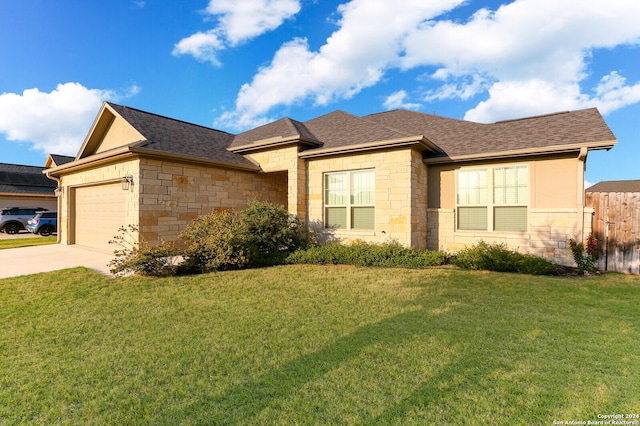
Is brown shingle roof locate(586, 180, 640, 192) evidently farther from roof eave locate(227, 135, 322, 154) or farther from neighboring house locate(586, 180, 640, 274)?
roof eave locate(227, 135, 322, 154)

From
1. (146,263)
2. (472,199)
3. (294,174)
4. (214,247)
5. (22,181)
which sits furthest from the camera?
(22,181)

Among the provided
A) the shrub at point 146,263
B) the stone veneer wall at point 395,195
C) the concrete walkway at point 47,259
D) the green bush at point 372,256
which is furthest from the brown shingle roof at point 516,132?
the concrete walkway at point 47,259

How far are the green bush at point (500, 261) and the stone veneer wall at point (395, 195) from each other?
5.34ft

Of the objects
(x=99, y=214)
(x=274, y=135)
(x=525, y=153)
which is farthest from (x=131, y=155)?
(x=525, y=153)

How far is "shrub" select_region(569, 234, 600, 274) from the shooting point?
7.66 meters

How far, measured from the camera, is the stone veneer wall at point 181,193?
9.43 m

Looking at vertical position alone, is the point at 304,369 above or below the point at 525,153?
below

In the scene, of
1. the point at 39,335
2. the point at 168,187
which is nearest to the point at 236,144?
the point at 168,187

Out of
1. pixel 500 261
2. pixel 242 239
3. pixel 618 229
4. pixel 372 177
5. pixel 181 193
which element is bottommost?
pixel 500 261

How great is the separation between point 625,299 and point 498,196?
4.27 meters

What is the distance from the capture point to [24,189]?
2583cm

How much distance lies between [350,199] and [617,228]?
7.22 meters

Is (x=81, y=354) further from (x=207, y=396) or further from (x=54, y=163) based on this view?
(x=54, y=163)

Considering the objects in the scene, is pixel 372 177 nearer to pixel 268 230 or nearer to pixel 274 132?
pixel 268 230
